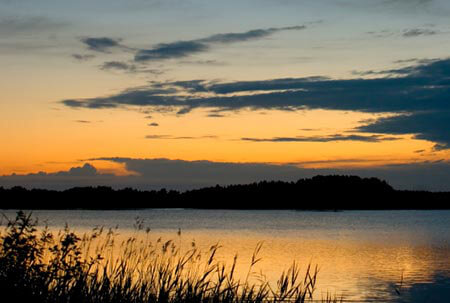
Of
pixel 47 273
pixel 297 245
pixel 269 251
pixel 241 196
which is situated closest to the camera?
pixel 47 273

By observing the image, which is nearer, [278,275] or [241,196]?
[278,275]

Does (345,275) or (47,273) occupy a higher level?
(47,273)

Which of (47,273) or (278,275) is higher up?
(47,273)

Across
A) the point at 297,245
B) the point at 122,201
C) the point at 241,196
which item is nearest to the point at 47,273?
the point at 297,245

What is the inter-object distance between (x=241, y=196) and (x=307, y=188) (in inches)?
791

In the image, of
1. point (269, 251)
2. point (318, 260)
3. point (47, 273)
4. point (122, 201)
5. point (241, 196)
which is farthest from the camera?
point (241, 196)

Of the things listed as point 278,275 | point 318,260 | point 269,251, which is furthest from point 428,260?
point 278,275

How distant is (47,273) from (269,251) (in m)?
35.8

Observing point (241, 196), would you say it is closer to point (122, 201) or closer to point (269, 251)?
point (122, 201)

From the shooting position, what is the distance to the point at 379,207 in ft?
624

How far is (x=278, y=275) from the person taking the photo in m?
33.1

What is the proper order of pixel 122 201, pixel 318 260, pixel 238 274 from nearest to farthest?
pixel 238 274
pixel 318 260
pixel 122 201

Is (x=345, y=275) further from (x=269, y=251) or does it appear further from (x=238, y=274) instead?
(x=269, y=251)

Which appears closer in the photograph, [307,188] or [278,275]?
[278,275]
